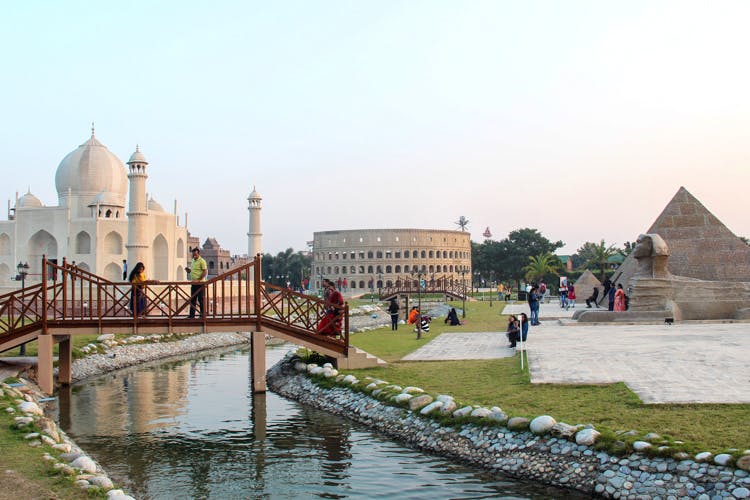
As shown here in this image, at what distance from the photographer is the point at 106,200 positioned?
5616 centimetres

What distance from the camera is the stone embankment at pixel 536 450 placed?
836cm

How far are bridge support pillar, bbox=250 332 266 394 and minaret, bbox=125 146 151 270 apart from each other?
25.8m

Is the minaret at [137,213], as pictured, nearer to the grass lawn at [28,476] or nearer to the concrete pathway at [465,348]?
the concrete pathway at [465,348]

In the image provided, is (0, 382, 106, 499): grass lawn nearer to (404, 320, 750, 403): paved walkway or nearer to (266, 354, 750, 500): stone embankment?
(266, 354, 750, 500): stone embankment

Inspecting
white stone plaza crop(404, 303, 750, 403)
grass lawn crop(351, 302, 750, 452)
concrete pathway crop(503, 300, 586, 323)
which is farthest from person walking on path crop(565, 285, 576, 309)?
grass lawn crop(351, 302, 750, 452)

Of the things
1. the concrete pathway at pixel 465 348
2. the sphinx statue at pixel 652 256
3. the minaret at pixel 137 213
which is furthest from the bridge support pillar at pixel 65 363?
the minaret at pixel 137 213

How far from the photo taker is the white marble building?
180ft

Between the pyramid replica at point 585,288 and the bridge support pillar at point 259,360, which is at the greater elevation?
the pyramid replica at point 585,288

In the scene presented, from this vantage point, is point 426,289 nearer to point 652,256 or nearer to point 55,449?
point 652,256

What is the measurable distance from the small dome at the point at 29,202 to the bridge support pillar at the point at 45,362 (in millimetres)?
47233

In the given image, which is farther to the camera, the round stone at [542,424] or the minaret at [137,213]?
the minaret at [137,213]

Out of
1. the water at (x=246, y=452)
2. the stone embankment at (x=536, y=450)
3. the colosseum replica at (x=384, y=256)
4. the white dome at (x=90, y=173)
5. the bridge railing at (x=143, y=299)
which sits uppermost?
the white dome at (x=90, y=173)

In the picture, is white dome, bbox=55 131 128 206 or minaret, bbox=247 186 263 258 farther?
white dome, bbox=55 131 128 206

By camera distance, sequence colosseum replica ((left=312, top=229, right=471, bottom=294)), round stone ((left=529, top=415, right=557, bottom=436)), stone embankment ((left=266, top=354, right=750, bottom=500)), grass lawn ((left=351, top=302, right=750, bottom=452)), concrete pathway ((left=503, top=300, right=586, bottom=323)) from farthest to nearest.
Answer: colosseum replica ((left=312, top=229, right=471, bottom=294)), concrete pathway ((left=503, top=300, right=586, bottom=323)), round stone ((left=529, top=415, right=557, bottom=436)), grass lawn ((left=351, top=302, right=750, bottom=452)), stone embankment ((left=266, top=354, right=750, bottom=500))
